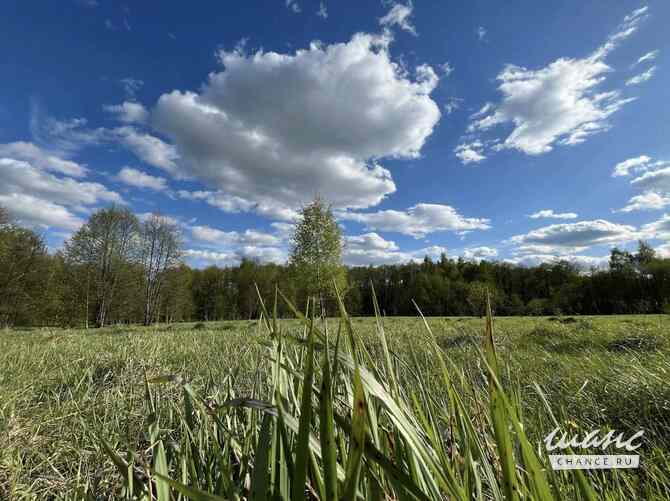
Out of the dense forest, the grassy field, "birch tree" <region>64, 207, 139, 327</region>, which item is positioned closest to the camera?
the grassy field

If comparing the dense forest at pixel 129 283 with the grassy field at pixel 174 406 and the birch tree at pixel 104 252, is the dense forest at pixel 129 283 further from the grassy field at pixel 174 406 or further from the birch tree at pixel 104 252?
the grassy field at pixel 174 406

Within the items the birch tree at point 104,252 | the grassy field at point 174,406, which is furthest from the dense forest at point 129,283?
the grassy field at point 174,406

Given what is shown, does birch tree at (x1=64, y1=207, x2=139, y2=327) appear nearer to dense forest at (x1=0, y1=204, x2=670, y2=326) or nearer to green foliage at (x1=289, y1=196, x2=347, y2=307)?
dense forest at (x1=0, y1=204, x2=670, y2=326)

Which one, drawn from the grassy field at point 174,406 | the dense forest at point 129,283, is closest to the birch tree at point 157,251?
the dense forest at point 129,283

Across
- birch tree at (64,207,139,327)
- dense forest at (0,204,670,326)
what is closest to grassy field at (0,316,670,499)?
dense forest at (0,204,670,326)

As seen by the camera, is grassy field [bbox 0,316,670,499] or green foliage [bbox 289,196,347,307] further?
green foliage [bbox 289,196,347,307]

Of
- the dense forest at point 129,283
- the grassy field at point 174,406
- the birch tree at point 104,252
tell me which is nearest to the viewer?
the grassy field at point 174,406

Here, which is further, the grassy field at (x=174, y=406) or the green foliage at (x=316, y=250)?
the green foliage at (x=316, y=250)

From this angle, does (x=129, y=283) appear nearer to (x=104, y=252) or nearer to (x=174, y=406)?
(x=104, y=252)

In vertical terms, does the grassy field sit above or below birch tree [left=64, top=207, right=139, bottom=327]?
below

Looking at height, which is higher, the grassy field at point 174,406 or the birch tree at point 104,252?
the birch tree at point 104,252

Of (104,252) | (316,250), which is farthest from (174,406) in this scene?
(104,252)

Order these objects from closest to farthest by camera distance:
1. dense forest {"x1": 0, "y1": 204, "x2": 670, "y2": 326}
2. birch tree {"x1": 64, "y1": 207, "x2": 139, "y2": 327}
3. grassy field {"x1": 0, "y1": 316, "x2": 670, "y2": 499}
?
1. grassy field {"x1": 0, "y1": 316, "x2": 670, "y2": 499}
2. dense forest {"x1": 0, "y1": 204, "x2": 670, "y2": 326}
3. birch tree {"x1": 64, "y1": 207, "x2": 139, "y2": 327}

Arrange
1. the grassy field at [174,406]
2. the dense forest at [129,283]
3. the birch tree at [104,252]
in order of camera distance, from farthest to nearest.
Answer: the birch tree at [104,252] < the dense forest at [129,283] < the grassy field at [174,406]
